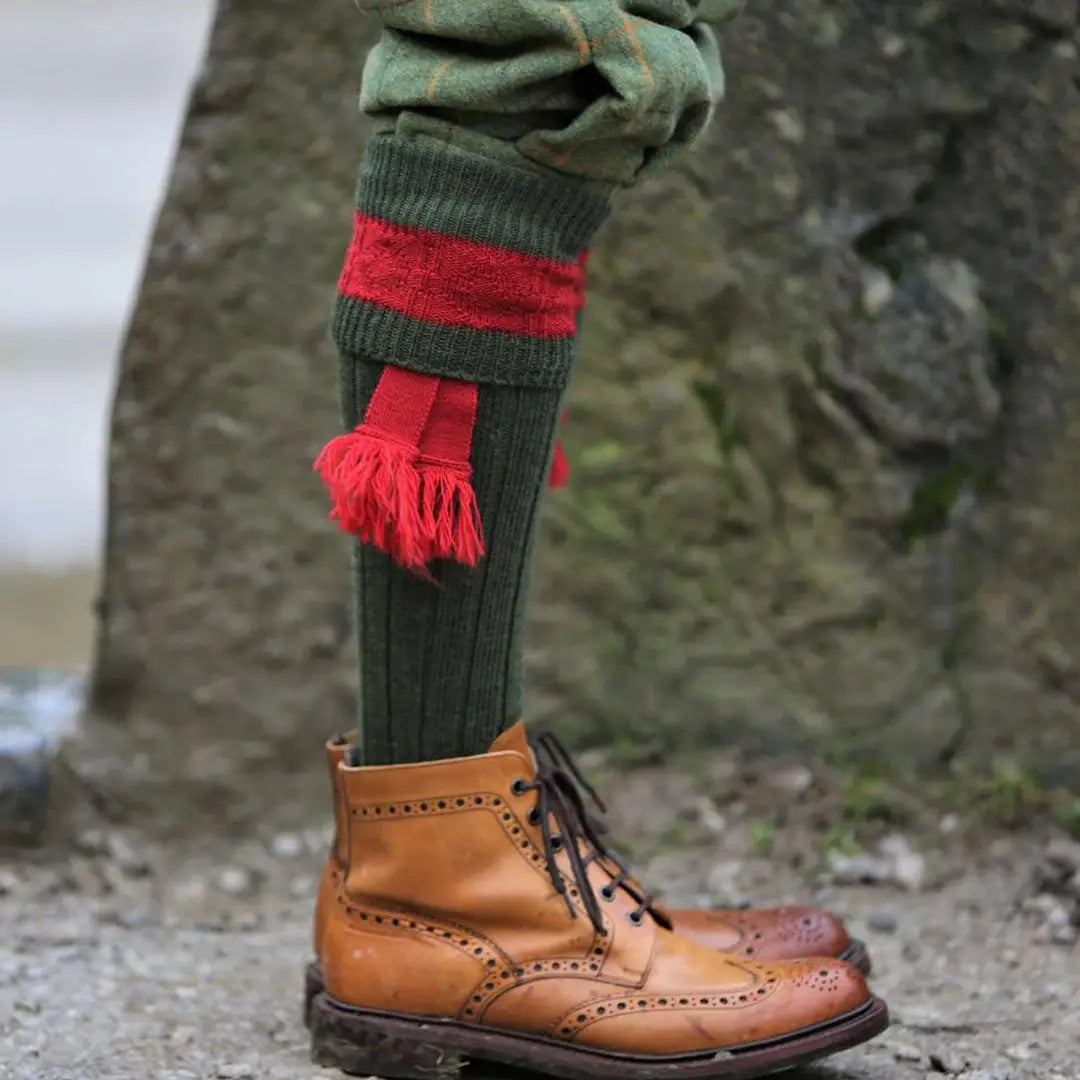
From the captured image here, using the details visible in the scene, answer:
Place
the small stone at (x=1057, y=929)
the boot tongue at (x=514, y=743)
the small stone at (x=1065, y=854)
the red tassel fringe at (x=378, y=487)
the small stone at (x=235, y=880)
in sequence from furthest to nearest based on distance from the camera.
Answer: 1. the small stone at (x=235, y=880)
2. the small stone at (x=1065, y=854)
3. the small stone at (x=1057, y=929)
4. the boot tongue at (x=514, y=743)
5. the red tassel fringe at (x=378, y=487)

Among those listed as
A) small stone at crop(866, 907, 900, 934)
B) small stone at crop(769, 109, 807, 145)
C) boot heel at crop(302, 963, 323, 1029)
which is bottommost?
small stone at crop(866, 907, 900, 934)

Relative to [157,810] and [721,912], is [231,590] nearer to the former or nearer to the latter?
[157,810]

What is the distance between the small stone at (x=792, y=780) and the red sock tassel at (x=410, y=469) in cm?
74

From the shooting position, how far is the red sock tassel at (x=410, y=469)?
103 centimetres

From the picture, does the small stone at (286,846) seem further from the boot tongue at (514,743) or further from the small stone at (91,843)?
the boot tongue at (514,743)

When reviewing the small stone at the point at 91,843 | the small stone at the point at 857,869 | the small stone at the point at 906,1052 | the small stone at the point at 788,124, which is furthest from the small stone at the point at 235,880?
the small stone at the point at 788,124

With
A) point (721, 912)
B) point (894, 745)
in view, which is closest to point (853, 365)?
point (894, 745)

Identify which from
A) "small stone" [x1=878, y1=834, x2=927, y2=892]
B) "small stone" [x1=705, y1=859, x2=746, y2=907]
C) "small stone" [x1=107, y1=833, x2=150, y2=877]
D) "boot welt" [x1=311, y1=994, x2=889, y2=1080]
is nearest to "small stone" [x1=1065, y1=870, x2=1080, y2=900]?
"small stone" [x1=878, y1=834, x2=927, y2=892]

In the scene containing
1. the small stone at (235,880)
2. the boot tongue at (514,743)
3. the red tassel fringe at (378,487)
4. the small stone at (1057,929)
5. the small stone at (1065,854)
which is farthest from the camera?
the small stone at (235,880)

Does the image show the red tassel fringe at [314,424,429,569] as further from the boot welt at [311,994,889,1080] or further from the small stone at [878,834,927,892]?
the small stone at [878,834,927,892]

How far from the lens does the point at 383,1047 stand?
3.66 ft

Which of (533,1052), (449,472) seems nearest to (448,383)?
(449,472)

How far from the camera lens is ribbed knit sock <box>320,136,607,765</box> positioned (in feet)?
3.39

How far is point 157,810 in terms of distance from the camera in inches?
68.0
